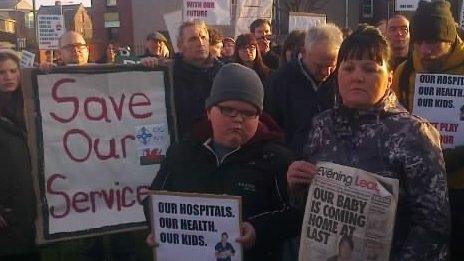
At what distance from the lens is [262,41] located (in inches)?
314

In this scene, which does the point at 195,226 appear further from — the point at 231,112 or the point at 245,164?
the point at 231,112

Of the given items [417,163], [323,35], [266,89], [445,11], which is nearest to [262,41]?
[266,89]

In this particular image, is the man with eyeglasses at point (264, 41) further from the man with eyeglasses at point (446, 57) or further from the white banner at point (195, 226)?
the white banner at point (195, 226)

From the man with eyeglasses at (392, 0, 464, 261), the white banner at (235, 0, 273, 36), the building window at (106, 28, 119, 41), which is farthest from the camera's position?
the building window at (106, 28, 119, 41)

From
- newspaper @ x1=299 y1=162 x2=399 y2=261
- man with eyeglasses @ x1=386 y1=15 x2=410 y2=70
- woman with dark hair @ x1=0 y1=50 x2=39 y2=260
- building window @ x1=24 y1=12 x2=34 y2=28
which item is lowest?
woman with dark hair @ x1=0 y1=50 x2=39 y2=260

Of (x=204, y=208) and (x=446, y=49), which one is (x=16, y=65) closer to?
(x=204, y=208)

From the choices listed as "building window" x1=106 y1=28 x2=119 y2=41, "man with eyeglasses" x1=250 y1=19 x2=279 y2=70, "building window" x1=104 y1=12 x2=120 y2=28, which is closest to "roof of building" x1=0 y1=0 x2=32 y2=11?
"building window" x1=106 y1=28 x2=119 y2=41

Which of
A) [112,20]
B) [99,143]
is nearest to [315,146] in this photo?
[99,143]

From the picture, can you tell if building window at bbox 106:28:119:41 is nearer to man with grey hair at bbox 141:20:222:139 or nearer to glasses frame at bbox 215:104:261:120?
man with grey hair at bbox 141:20:222:139

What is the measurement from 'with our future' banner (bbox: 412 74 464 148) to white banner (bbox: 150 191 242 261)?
1401 millimetres

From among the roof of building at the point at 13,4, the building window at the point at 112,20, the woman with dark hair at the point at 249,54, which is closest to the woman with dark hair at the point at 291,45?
the woman with dark hair at the point at 249,54

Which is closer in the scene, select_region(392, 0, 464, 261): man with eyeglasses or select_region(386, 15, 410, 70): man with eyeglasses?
select_region(392, 0, 464, 261): man with eyeglasses

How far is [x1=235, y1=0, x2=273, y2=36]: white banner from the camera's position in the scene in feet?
30.2

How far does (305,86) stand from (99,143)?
56.7 inches
